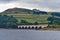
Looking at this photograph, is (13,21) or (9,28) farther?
(13,21)

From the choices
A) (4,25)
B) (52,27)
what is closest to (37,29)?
(52,27)

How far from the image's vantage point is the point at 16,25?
179 m

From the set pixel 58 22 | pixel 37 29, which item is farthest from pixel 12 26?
pixel 58 22

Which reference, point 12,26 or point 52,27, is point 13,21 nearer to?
point 12,26

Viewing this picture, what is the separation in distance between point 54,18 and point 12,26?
36.1 m

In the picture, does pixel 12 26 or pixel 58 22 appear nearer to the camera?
pixel 12 26

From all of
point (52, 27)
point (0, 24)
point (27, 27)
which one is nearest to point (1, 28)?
point (0, 24)

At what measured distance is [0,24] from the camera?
593 ft

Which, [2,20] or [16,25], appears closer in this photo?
[16,25]

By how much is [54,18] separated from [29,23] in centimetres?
1839

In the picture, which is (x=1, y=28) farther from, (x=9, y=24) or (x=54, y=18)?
(x=54, y=18)

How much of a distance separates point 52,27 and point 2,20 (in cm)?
3842

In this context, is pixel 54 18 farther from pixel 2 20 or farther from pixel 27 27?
pixel 2 20

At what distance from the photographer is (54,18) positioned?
198 m
